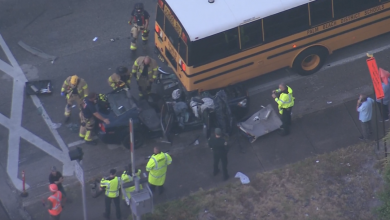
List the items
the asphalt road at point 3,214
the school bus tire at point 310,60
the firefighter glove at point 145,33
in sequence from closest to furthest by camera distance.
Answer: the asphalt road at point 3,214
the school bus tire at point 310,60
the firefighter glove at point 145,33

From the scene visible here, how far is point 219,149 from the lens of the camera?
486 inches

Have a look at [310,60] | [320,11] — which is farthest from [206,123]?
[320,11]

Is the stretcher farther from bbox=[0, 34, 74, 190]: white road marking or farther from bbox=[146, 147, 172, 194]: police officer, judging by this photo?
bbox=[0, 34, 74, 190]: white road marking

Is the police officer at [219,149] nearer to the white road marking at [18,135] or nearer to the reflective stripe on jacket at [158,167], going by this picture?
the reflective stripe on jacket at [158,167]

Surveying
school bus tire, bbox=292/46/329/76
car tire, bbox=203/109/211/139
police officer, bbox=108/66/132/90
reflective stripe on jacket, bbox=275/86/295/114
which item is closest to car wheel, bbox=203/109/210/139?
car tire, bbox=203/109/211/139

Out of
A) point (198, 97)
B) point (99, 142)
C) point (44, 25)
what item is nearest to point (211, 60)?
point (198, 97)

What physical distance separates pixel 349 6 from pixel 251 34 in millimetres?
2422

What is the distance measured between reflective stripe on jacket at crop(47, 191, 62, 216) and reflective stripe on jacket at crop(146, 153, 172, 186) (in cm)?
167

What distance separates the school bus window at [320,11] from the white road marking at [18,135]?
19.7ft

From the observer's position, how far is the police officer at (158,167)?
11773 mm

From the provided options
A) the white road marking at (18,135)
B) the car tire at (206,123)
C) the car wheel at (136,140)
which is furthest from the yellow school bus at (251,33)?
the white road marking at (18,135)

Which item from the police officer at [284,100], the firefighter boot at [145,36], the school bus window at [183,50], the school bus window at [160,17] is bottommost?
the police officer at [284,100]

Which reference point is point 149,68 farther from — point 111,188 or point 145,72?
point 111,188

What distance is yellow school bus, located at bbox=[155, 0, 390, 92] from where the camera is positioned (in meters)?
13.2
